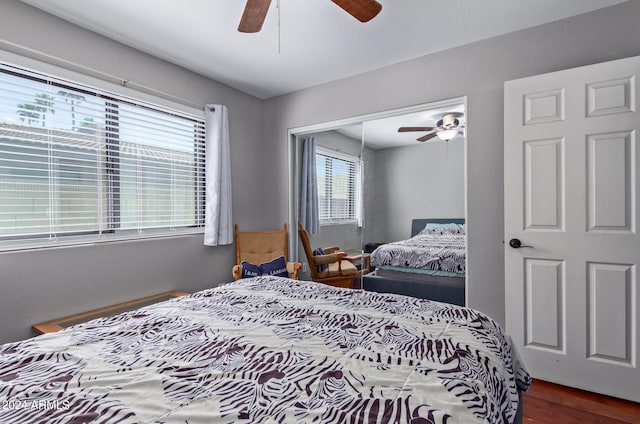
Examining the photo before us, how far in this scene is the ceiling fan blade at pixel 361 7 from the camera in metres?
1.59

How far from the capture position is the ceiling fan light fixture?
107 inches

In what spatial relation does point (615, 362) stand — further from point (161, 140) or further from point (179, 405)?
point (161, 140)

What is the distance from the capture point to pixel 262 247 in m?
3.48

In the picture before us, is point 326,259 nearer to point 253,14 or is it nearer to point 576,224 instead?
point 576,224

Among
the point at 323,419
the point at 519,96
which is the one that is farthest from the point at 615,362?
the point at 323,419

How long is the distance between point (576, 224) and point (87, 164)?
11.5ft

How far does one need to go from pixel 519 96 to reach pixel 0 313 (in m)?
3.75

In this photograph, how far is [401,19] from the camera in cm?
221

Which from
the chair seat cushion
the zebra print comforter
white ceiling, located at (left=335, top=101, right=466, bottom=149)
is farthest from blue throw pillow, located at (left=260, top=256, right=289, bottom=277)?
the zebra print comforter

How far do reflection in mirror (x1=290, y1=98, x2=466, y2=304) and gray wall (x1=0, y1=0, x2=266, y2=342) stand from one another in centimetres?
80

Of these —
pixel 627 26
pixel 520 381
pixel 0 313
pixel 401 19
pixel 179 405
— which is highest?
pixel 401 19

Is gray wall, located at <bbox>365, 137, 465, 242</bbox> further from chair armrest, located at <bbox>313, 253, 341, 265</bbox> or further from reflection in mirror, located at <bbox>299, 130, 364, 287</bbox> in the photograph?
chair armrest, located at <bbox>313, 253, 341, 265</bbox>

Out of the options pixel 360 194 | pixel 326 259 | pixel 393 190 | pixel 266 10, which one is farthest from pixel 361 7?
pixel 326 259

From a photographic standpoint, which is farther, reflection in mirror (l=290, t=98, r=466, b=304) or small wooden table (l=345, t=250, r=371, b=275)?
small wooden table (l=345, t=250, r=371, b=275)
